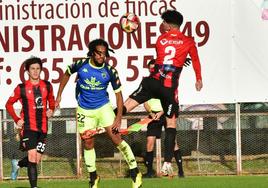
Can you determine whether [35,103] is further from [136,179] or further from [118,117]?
[136,179]

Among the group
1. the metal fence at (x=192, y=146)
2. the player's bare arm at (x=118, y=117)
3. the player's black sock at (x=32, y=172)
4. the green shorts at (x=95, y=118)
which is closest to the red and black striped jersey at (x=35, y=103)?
the player's black sock at (x=32, y=172)

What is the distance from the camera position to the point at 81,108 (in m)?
13.5

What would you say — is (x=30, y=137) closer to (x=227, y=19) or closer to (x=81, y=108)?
(x=81, y=108)

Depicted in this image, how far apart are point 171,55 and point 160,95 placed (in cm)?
65

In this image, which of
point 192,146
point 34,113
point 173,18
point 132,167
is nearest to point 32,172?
point 34,113

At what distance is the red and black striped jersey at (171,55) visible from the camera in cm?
1369

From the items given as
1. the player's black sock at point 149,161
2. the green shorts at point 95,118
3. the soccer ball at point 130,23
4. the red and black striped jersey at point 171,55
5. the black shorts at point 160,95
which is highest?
the soccer ball at point 130,23

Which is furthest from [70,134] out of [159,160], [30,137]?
[30,137]

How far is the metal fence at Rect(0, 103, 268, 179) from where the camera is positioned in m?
19.5

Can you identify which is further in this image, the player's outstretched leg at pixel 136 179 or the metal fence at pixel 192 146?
the metal fence at pixel 192 146

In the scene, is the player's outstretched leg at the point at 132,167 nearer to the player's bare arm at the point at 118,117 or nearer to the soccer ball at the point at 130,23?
the player's bare arm at the point at 118,117

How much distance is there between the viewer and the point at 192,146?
1956 centimetres

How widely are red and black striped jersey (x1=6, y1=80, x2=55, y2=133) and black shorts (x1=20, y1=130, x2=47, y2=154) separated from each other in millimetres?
75

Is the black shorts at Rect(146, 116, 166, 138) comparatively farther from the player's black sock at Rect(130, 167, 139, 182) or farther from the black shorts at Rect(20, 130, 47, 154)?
the player's black sock at Rect(130, 167, 139, 182)
